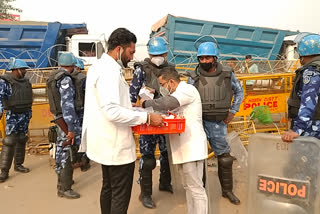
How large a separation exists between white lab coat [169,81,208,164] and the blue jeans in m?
0.77

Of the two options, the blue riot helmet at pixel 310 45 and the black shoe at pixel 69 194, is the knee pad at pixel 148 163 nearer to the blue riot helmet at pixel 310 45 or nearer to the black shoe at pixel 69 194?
the black shoe at pixel 69 194

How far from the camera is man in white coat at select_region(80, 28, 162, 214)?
1767mm

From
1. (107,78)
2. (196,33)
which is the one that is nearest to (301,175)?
(107,78)

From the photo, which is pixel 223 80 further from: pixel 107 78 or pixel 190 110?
pixel 107 78

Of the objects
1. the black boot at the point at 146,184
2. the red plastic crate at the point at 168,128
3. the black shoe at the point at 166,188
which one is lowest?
the black shoe at the point at 166,188

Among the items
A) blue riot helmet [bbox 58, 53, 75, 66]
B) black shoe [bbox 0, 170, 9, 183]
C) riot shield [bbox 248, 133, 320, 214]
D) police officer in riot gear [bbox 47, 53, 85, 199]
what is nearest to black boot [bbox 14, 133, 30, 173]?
black shoe [bbox 0, 170, 9, 183]

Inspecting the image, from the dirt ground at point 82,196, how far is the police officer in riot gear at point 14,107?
0.38m

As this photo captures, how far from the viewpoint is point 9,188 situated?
3.52 m

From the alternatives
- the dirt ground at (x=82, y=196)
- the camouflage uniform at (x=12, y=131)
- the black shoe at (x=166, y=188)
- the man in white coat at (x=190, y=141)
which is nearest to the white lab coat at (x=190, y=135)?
→ the man in white coat at (x=190, y=141)

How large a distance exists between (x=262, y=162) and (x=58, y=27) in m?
8.48

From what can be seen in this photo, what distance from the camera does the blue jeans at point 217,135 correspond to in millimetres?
2893

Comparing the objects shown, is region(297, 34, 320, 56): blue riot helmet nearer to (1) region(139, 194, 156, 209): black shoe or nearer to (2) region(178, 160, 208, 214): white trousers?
(2) region(178, 160, 208, 214): white trousers

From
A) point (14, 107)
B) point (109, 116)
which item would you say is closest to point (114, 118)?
point (109, 116)

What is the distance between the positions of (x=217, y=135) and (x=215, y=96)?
16.9 inches
